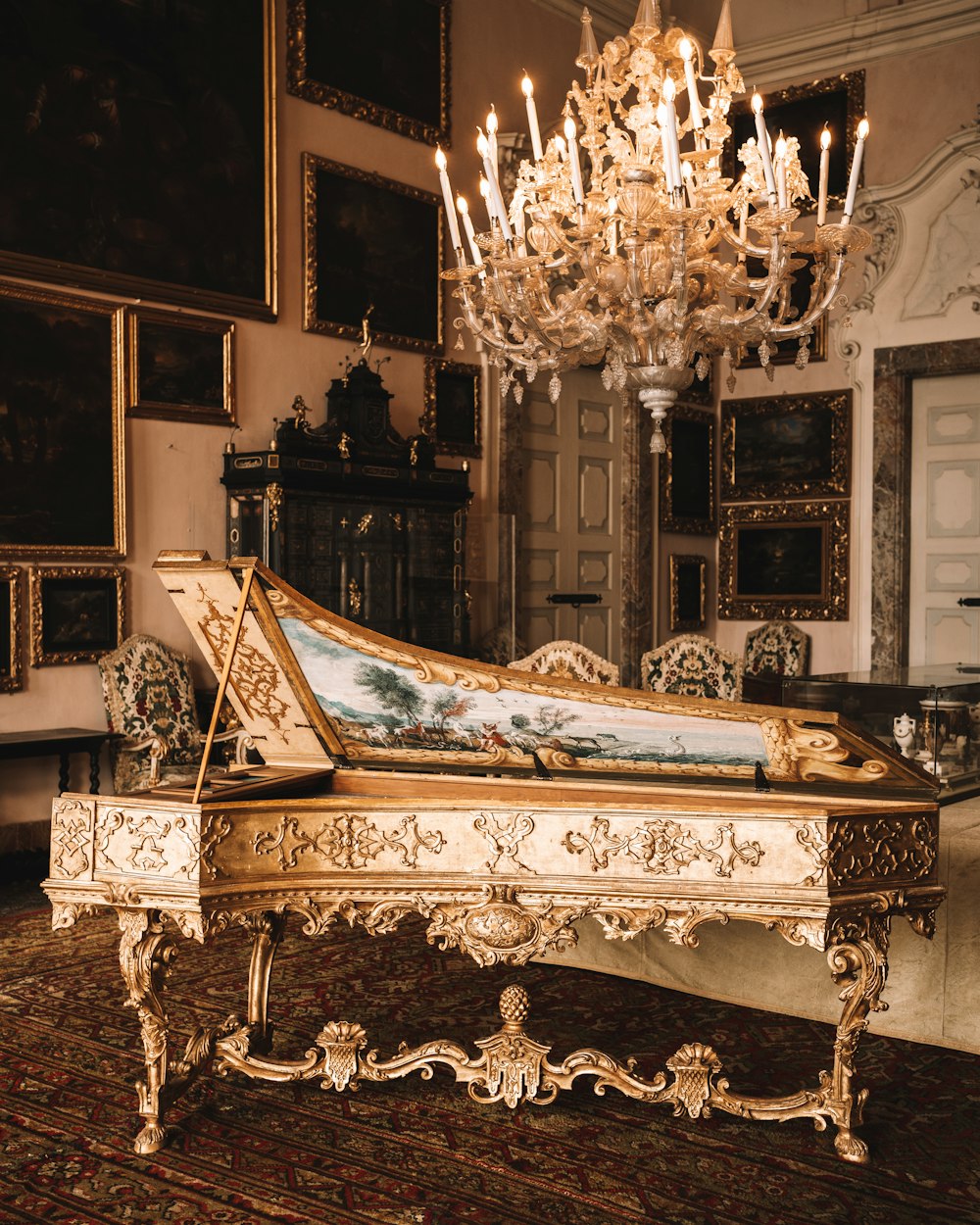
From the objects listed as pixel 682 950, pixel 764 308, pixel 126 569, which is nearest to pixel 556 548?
pixel 126 569

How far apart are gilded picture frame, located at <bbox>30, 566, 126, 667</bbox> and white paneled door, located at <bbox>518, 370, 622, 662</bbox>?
3294 mm

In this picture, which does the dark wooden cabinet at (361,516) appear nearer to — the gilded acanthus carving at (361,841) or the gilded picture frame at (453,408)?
the gilded picture frame at (453,408)

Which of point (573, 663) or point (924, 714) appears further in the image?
point (573, 663)

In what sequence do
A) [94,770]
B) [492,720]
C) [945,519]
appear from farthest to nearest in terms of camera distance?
[945,519] < [94,770] < [492,720]

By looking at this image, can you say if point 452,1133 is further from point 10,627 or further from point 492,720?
point 10,627

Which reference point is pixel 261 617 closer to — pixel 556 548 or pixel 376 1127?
pixel 376 1127

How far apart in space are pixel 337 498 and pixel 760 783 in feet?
14.8

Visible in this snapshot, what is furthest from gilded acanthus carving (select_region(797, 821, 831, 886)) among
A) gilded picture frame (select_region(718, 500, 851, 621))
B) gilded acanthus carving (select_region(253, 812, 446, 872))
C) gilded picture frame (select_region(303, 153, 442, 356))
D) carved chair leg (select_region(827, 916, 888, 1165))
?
gilded picture frame (select_region(718, 500, 851, 621))

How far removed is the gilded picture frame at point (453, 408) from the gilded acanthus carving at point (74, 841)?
19.4 ft

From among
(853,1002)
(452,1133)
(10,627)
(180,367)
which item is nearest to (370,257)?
(180,367)

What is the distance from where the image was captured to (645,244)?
5195mm

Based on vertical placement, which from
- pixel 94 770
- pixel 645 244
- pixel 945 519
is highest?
pixel 645 244

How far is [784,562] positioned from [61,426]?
20.9 feet

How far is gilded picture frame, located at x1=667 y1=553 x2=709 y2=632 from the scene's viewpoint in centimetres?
1069
